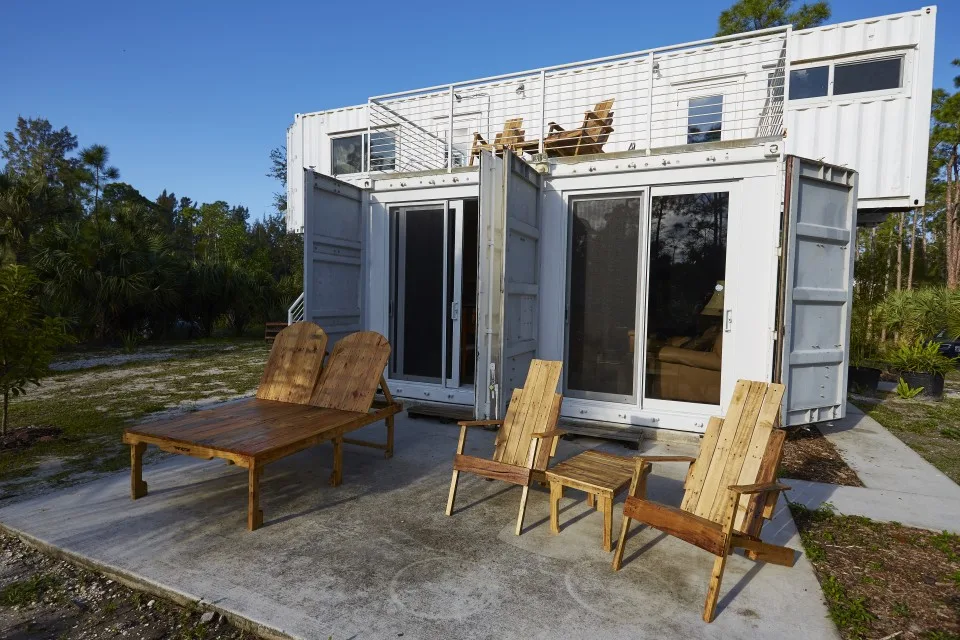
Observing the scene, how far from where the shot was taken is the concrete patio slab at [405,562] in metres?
2.36

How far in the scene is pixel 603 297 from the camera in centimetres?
Result: 565

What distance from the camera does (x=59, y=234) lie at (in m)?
12.1

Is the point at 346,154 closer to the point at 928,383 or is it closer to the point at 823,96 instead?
the point at 823,96

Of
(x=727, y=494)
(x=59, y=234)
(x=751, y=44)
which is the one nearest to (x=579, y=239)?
(x=727, y=494)

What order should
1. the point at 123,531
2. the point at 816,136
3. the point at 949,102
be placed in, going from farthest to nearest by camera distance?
the point at 949,102 < the point at 816,136 < the point at 123,531

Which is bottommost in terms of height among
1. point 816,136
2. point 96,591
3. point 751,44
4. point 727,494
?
point 96,591

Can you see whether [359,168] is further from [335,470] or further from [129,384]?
[335,470]

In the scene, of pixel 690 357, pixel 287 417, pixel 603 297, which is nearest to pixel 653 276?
pixel 603 297

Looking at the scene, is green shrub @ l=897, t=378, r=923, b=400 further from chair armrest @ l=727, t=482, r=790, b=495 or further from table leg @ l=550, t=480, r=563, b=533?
table leg @ l=550, t=480, r=563, b=533

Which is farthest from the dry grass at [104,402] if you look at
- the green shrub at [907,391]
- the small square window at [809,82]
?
the green shrub at [907,391]

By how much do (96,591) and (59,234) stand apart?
12614 millimetres

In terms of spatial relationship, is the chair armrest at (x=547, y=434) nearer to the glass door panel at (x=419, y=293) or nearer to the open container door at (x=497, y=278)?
the open container door at (x=497, y=278)

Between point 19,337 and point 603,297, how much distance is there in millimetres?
5516

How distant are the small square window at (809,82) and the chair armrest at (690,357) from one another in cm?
531
